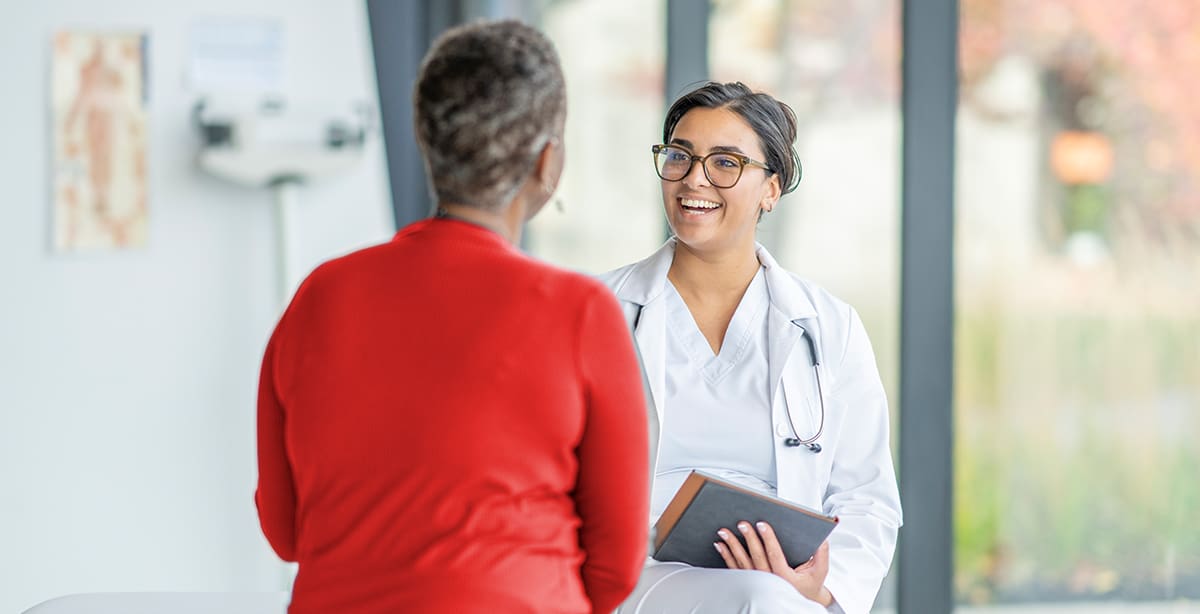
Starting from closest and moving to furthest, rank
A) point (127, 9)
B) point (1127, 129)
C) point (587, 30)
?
point (1127, 129) < point (127, 9) < point (587, 30)

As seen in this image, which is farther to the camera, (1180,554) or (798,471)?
(1180,554)

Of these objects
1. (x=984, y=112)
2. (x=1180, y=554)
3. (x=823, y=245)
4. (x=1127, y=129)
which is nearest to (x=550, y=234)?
(x=823, y=245)

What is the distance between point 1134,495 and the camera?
9.50ft

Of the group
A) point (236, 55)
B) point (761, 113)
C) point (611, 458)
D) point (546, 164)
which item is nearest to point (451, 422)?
point (611, 458)

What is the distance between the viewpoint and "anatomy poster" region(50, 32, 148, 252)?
10.1 feet

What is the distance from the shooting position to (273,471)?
1.37 m

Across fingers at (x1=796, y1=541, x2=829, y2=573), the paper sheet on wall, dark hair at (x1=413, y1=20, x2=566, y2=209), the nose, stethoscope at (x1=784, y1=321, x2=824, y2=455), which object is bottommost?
fingers at (x1=796, y1=541, x2=829, y2=573)

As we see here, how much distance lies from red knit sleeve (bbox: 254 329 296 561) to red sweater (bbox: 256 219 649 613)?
0.06 meters

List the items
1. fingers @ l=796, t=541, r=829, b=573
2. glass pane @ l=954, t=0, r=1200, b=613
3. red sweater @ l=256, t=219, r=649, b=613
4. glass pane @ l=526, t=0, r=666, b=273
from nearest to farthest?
red sweater @ l=256, t=219, r=649, b=613
fingers @ l=796, t=541, r=829, b=573
glass pane @ l=954, t=0, r=1200, b=613
glass pane @ l=526, t=0, r=666, b=273

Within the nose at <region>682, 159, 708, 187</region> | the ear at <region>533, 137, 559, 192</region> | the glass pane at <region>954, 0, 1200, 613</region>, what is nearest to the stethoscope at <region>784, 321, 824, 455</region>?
the nose at <region>682, 159, 708, 187</region>

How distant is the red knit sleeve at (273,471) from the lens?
52.0 inches

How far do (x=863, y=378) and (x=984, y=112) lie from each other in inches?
43.2

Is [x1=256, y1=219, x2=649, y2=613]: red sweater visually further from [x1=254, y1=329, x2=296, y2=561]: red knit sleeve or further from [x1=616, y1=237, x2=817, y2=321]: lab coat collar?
[x1=616, y1=237, x2=817, y2=321]: lab coat collar

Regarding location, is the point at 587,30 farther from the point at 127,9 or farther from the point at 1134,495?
the point at 1134,495
